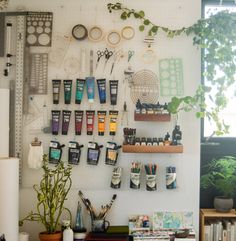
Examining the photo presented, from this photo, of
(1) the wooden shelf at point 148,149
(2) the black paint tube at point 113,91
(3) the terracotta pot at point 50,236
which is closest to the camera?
(3) the terracotta pot at point 50,236

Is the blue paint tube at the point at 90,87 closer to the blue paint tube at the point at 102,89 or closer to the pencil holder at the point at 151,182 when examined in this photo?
the blue paint tube at the point at 102,89

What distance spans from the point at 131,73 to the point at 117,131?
46 centimetres

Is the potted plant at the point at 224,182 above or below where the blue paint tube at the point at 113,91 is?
below

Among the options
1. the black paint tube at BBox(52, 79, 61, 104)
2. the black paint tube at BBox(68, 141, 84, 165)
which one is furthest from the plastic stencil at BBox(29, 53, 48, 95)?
the black paint tube at BBox(68, 141, 84, 165)

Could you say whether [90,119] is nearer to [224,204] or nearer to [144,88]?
[144,88]

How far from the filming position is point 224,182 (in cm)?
294

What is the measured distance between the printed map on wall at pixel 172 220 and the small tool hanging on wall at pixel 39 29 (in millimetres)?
1589

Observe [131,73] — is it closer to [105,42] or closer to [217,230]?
[105,42]

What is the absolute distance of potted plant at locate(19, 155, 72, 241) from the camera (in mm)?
2697

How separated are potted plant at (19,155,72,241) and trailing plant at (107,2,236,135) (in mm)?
963

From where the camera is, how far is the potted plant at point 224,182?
9.62ft

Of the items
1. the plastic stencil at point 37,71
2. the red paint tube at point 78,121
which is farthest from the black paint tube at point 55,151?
the plastic stencil at point 37,71

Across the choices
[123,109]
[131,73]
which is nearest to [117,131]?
[123,109]

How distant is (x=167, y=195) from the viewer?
9.59ft
